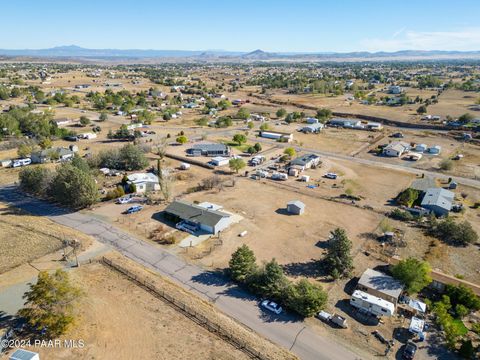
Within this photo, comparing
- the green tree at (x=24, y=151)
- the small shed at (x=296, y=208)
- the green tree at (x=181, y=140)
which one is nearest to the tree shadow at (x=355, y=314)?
the small shed at (x=296, y=208)

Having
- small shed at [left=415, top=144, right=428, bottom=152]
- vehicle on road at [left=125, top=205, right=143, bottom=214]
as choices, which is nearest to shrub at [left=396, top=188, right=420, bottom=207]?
small shed at [left=415, top=144, right=428, bottom=152]

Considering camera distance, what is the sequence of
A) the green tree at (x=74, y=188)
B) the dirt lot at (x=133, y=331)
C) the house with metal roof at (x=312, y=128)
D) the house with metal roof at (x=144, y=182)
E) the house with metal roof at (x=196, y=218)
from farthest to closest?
the house with metal roof at (x=312, y=128) < the house with metal roof at (x=144, y=182) < the green tree at (x=74, y=188) < the house with metal roof at (x=196, y=218) < the dirt lot at (x=133, y=331)

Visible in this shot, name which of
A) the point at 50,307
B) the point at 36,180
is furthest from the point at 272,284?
the point at 36,180

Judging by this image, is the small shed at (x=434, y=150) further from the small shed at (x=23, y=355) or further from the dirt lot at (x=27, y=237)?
the small shed at (x=23, y=355)

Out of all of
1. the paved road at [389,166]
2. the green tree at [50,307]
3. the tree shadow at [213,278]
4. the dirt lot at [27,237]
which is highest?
the green tree at [50,307]

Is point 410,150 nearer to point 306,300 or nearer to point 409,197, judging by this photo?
point 409,197

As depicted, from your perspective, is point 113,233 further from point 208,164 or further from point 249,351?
point 208,164

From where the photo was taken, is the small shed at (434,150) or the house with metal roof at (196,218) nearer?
the house with metal roof at (196,218)

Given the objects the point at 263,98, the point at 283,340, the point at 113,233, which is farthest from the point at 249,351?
the point at 263,98
